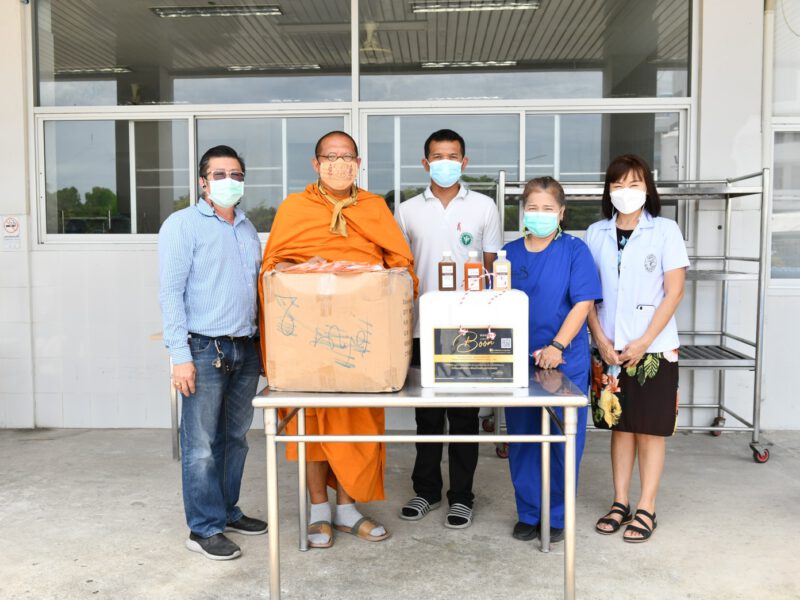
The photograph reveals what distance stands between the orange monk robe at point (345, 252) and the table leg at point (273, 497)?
1.68 feet

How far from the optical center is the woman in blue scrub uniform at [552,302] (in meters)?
2.57

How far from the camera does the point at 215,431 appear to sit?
2654mm

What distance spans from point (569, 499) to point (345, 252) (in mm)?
1086

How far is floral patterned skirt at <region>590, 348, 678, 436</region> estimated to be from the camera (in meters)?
2.72

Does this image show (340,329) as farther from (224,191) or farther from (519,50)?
(519,50)

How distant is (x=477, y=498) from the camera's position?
3.26m

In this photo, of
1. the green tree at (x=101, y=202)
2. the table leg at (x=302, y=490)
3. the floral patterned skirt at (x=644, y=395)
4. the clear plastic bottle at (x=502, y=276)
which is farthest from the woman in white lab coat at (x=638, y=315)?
the green tree at (x=101, y=202)

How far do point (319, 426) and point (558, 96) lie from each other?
268 centimetres

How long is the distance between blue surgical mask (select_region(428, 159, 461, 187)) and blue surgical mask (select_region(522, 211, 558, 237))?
46 centimetres

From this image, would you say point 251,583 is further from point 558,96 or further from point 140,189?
point 558,96

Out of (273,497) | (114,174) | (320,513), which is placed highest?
(114,174)

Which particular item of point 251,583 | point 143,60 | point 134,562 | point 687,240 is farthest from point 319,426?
point 143,60

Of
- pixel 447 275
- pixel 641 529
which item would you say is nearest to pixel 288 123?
pixel 447 275

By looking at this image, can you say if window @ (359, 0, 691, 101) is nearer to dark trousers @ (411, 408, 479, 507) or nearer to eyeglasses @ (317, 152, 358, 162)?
eyeglasses @ (317, 152, 358, 162)
